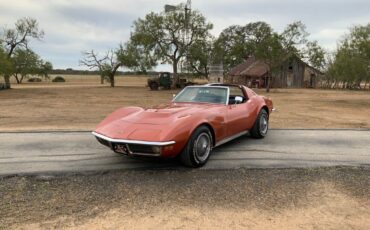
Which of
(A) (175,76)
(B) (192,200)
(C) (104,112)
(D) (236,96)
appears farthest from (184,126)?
(A) (175,76)

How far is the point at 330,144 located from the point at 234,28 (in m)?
58.4

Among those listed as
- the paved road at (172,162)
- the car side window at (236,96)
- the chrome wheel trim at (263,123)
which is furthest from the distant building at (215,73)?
the paved road at (172,162)

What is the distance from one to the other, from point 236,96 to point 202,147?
2094mm

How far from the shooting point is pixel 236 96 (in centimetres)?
715

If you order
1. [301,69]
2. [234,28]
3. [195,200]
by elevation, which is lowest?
[195,200]

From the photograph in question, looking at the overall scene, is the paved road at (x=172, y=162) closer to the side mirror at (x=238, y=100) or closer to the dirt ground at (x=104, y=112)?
the side mirror at (x=238, y=100)

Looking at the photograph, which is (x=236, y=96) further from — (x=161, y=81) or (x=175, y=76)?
(x=175, y=76)

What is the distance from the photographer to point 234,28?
63.0m

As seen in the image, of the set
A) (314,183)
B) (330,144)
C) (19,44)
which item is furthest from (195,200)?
(19,44)

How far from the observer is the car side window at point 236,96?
A: 6832mm

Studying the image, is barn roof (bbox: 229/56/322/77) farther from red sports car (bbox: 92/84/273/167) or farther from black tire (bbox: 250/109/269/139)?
red sports car (bbox: 92/84/273/167)

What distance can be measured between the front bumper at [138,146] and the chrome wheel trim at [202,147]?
597 millimetres

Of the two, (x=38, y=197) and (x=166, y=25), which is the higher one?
(x=166, y=25)

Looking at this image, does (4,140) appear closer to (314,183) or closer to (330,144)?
(314,183)
